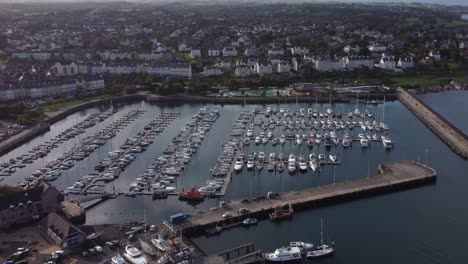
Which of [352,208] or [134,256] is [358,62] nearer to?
[352,208]

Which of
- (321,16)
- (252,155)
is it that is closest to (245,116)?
(252,155)

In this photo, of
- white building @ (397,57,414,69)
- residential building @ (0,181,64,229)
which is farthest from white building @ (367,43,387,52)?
residential building @ (0,181,64,229)

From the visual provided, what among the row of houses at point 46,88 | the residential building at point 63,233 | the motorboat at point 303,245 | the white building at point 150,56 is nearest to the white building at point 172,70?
the row of houses at point 46,88

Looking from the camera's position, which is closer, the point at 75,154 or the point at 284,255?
the point at 284,255

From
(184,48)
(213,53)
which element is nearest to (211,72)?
(213,53)

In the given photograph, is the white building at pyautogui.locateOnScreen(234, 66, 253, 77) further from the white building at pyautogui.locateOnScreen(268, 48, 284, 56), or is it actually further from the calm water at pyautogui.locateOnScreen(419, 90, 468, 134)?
the calm water at pyautogui.locateOnScreen(419, 90, 468, 134)

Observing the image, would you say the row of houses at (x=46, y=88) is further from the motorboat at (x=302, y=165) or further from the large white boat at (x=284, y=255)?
the large white boat at (x=284, y=255)
